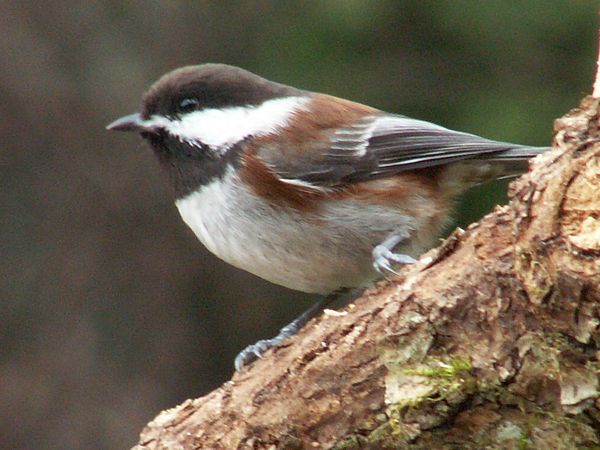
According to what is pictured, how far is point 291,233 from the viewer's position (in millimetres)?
3422

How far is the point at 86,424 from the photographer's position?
212 inches

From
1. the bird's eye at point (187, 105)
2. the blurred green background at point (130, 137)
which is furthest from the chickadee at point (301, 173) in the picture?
the blurred green background at point (130, 137)

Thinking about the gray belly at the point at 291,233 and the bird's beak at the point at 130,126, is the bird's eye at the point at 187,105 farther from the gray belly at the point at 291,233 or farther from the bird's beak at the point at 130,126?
the gray belly at the point at 291,233

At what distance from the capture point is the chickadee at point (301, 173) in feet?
11.3

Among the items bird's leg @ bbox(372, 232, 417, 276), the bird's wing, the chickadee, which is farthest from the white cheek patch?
bird's leg @ bbox(372, 232, 417, 276)

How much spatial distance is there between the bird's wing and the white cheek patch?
13 cm

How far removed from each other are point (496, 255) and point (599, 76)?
512 millimetres

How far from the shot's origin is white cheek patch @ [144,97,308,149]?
363cm

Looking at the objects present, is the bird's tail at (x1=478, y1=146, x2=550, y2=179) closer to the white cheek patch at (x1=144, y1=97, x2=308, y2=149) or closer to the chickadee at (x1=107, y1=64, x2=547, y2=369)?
the chickadee at (x1=107, y1=64, x2=547, y2=369)

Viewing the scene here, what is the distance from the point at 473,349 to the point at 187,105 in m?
1.80

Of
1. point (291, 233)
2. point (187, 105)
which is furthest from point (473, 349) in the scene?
point (187, 105)

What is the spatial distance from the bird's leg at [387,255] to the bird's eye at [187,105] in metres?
0.91

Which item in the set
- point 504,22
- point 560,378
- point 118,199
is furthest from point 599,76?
point 118,199

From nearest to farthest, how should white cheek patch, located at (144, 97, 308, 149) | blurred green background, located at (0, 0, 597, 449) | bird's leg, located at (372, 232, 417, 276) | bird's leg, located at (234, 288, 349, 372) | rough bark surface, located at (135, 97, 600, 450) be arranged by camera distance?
rough bark surface, located at (135, 97, 600, 450) < bird's leg, located at (372, 232, 417, 276) < bird's leg, located at (234, 288, 349, 372) < white cheek patch, located at (144, 97, 308, 149) < blurred green background, located at (0, 0, 597, 449)
